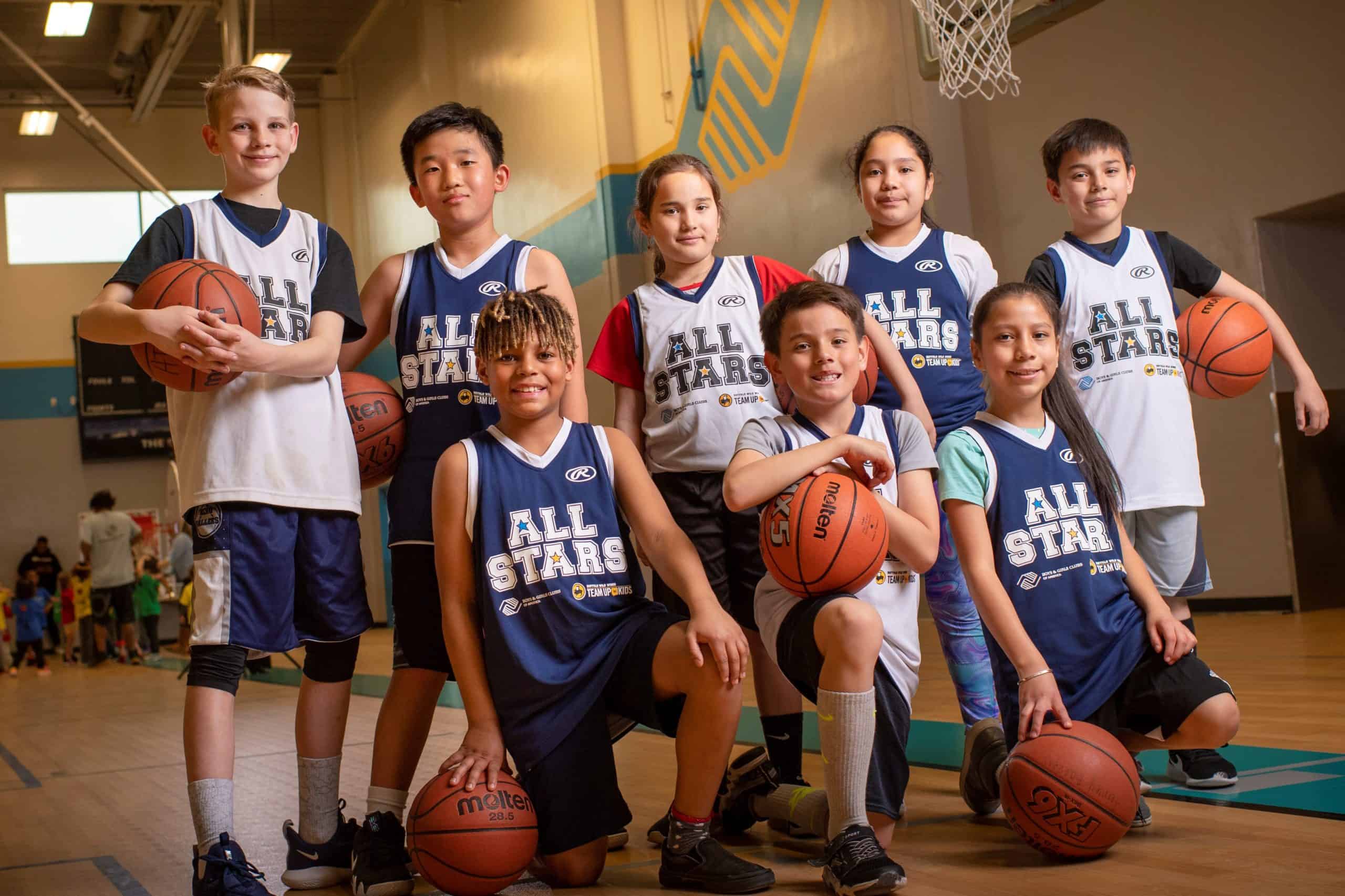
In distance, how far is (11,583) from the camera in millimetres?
15352

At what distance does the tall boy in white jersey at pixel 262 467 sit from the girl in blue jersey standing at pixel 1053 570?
1.28m

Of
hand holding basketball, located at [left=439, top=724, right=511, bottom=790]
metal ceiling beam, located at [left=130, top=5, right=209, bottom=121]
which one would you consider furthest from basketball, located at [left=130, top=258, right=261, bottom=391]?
metal ceiling beam, located at [left=130, top=5, right=209, bottom=121]

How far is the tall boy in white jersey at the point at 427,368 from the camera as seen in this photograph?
2.60 metres

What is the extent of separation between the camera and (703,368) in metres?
2.93

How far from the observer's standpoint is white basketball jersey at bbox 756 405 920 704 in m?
2.40

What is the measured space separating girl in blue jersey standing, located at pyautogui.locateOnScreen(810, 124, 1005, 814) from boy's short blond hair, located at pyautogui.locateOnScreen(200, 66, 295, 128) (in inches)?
52.1

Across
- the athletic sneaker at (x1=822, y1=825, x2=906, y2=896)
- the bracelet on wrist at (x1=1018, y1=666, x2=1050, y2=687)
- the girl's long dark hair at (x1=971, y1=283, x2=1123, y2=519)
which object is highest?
the girl's long dark hair at (x1=971, y1=283, x2=1123, y2=519)

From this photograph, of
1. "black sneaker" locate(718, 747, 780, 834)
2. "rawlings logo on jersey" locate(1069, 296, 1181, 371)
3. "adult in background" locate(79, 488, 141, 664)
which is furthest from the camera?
"adult in background" locate(79, 488, 141, 664)

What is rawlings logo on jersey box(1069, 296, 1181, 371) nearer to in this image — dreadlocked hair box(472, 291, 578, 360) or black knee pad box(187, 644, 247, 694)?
dreadlocked hair box(472, 291, 578, 360)

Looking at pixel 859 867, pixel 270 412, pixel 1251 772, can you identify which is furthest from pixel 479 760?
pixel 1251 772

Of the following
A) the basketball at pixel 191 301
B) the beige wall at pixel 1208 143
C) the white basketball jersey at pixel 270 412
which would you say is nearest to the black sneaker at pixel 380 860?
the white basketball jersey at pixel 270 412

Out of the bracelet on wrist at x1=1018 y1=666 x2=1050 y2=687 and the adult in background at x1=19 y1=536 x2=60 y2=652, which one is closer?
the bracelet on wrist at x1=1018 y1=666 x2=1050 y2=687

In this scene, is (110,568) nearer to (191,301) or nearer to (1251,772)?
(191,301)

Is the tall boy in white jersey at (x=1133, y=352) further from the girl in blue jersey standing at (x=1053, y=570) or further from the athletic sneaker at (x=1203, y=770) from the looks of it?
the girl in blue jersey standing at (x=1053, y=570)
